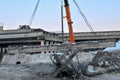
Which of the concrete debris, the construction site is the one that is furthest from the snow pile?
the concrete debris

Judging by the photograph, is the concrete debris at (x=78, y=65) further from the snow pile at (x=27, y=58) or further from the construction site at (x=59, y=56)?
the snow pile at (x=27, y=58)

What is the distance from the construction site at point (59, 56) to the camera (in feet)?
54.3

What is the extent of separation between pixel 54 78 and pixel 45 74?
1.95 meters

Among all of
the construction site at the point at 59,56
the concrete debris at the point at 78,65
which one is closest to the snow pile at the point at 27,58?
the construction site at the point at 59,56

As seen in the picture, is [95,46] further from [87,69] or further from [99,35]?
[87,69]

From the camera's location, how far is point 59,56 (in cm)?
1717

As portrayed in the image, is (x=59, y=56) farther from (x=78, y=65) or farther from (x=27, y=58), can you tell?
(x=27, y=58)

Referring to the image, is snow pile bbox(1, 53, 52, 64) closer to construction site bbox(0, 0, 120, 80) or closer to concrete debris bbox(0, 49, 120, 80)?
construction site bbox(0, 0, 120, 80)

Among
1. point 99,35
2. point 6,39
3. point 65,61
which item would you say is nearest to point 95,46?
point 99,35

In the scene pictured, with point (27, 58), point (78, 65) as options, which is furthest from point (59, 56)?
point (27, 58)

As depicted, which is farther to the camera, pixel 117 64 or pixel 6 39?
pixel 6 39

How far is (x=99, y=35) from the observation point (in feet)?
192

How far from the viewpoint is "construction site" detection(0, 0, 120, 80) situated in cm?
1655

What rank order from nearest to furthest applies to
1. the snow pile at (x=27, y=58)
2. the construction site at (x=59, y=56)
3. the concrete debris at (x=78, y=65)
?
the concrete debris at (x=78, y=65)
the construction site at (x=59, y=56)
the snow pile at (x=27, y=58)
